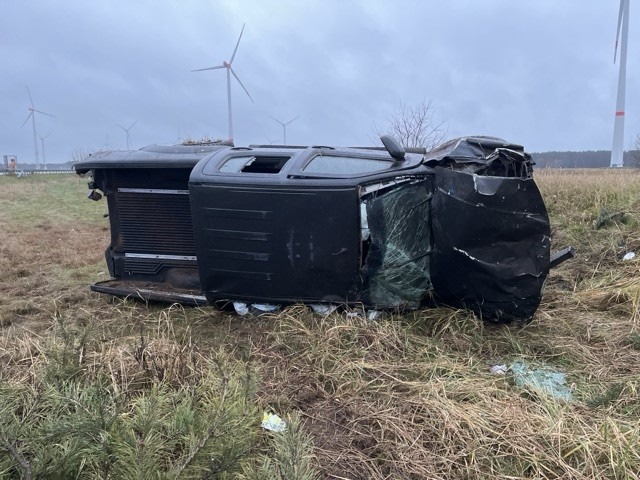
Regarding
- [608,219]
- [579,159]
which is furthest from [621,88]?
[608,219]

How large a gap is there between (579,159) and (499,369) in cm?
2835

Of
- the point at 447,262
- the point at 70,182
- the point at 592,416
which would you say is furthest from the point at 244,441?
the point at 70,182

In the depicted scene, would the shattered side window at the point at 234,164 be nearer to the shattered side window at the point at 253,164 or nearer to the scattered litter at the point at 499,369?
the shattered side window at the point at 253,164

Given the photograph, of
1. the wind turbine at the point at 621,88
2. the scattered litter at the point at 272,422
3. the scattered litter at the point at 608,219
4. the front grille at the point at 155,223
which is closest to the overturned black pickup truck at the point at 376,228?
the front grille at the point at 155,223

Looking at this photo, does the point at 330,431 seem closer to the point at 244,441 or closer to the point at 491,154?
the point at 244,441

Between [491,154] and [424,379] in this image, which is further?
[491,154]

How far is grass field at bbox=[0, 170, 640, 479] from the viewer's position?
199cm

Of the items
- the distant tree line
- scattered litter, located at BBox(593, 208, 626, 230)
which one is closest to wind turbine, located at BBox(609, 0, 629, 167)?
the distant tree line

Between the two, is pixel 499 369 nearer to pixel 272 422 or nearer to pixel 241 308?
pixel 272 422

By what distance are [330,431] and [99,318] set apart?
107 inches

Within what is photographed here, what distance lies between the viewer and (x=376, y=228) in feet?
12.2

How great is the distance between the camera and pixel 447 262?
3.68 m

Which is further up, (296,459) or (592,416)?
(296,459)

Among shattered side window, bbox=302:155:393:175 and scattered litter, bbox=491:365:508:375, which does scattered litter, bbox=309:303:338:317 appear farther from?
scattered litter, bbox=491:365:508:375
